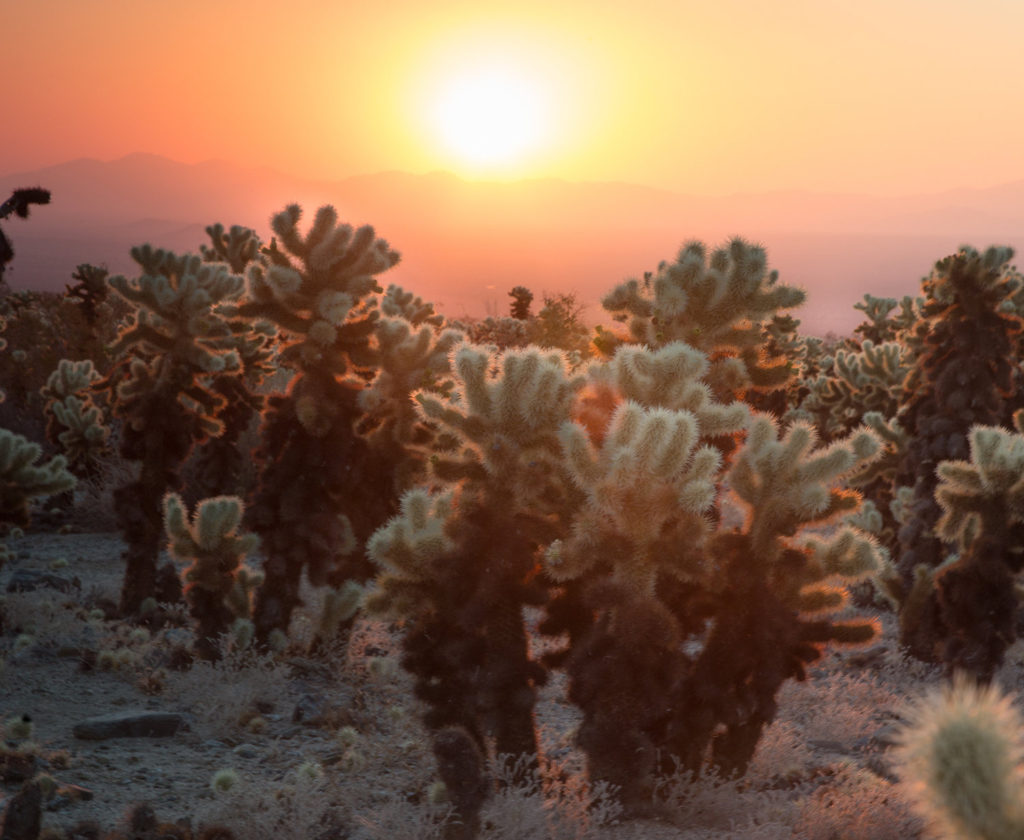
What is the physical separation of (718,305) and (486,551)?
9.80ft

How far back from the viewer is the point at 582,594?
18.5 ft

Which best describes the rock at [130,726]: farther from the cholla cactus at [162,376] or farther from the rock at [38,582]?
Result: the rock at [38,582]

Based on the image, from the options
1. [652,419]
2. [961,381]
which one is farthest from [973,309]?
[652,419]

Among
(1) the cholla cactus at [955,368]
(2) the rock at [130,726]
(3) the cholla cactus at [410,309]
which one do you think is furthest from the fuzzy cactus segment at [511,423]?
(1) the cholla cactus at [955,368]

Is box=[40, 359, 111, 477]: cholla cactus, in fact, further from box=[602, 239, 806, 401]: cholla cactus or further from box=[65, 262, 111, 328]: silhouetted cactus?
box=[602, 239, 806, 401]: cholla cactus

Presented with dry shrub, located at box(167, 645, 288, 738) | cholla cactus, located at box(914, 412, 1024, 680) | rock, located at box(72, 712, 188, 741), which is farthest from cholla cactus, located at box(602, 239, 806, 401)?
rock, located at box(72, 712, 188, 741)

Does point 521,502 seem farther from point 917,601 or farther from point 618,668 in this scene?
point 917,601

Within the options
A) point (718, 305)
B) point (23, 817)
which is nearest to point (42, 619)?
point (23, 817)

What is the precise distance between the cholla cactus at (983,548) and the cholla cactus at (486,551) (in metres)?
3.98

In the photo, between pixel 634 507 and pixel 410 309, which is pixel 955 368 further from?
pixel 410 309

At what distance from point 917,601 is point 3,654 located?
942cm

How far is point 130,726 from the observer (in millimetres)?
7148

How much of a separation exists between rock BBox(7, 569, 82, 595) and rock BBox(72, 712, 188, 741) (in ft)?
14.6

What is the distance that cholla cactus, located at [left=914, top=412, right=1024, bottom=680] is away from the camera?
759cm
